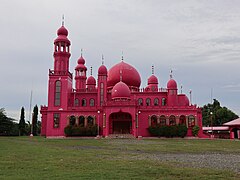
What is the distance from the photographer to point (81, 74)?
6262 centimetres

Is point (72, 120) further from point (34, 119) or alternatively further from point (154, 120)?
point (34, 119)

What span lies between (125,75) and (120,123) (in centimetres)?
1044

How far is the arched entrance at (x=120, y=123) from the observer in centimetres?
4725

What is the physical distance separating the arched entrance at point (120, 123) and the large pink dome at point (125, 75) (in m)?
9.22

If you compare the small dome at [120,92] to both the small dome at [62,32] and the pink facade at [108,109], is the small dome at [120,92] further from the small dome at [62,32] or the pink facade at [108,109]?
the small dome at [62,32]

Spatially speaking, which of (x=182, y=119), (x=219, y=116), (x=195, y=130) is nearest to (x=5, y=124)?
(x=182, y=119)

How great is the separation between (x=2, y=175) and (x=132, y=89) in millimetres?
47722

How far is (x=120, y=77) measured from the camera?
53250 millimetres

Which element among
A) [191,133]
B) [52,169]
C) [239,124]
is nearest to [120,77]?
[191,133]

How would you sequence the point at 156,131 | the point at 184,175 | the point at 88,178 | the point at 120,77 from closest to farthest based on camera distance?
the point at 88,178 < the point at 184,175 < the point at 156,131 < the point at 120,77

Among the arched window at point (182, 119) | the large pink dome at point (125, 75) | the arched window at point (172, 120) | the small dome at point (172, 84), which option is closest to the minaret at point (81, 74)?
the large pink dome at point (125, 75)

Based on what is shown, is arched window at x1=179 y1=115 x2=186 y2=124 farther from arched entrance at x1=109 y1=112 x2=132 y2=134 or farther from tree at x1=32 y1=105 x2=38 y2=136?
tree at x1=32 y1=105 x2=38 y2=136

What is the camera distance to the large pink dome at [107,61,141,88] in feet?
180

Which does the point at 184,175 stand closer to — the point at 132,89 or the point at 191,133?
the point at 191,133
